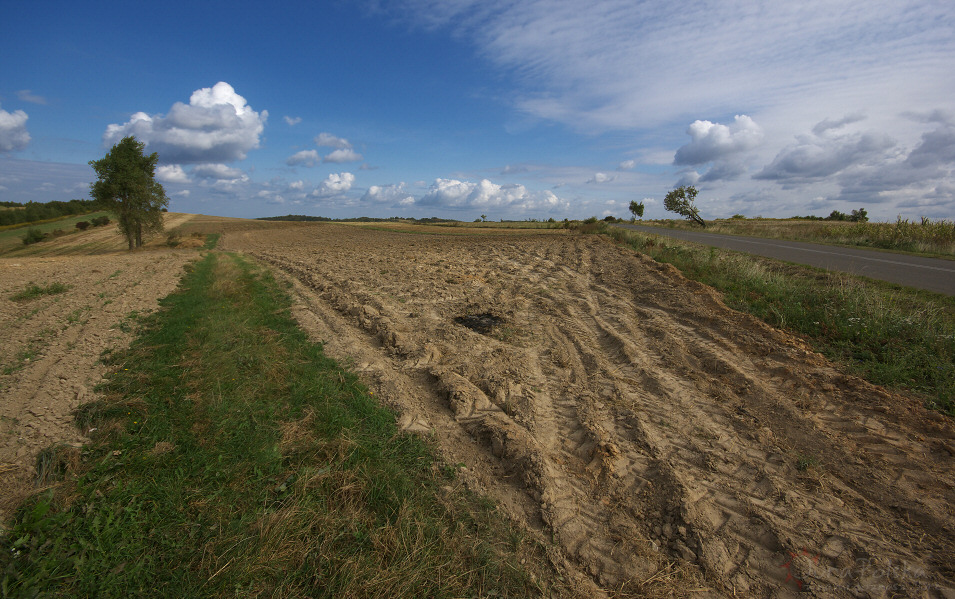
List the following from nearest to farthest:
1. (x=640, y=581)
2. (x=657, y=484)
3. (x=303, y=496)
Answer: (x=640, y=581) < (x=303, y=496) < (x=657, y=484)

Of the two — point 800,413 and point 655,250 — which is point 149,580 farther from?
point 655,250

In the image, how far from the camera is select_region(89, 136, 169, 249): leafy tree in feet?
95.1

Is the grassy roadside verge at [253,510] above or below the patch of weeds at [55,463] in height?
below

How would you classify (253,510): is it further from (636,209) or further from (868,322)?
(636,209)

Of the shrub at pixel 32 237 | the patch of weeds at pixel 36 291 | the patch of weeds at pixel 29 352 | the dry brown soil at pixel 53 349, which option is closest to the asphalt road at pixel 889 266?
the dry brown soil at pixel 53 349

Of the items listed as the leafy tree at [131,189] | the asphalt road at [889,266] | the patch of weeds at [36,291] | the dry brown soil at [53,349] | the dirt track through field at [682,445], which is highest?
the leafy tree at [131,189]

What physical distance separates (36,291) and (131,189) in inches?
990

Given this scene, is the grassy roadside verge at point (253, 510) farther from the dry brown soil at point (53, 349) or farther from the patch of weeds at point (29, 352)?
the patch of weeds at point (29, 352)

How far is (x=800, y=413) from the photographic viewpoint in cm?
470

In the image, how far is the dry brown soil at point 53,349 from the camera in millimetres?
3676

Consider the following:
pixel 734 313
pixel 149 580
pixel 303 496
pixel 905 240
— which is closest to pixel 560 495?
pixel 303 496

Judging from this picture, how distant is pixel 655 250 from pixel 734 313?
10145 millimetres

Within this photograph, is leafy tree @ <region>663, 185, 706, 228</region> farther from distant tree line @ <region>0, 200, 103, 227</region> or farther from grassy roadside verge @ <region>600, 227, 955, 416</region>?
distant tree line @ <region>0, 200, 103, 227</region>

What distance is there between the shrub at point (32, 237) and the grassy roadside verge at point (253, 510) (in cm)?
5420
